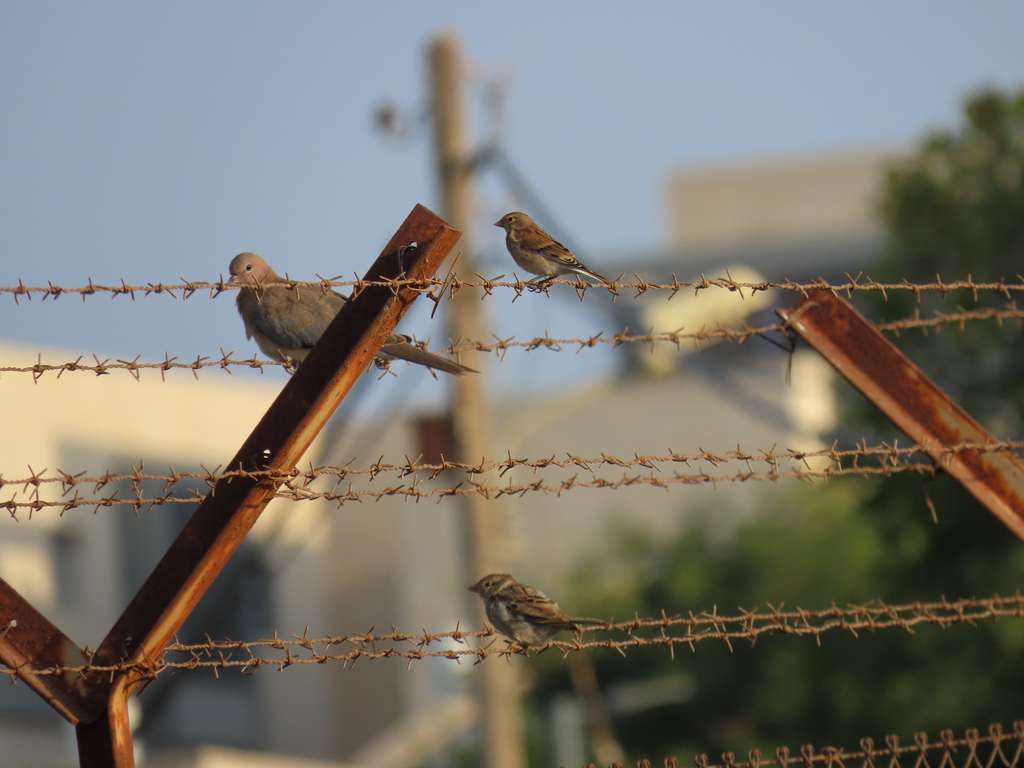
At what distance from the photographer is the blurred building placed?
1741 centimetres

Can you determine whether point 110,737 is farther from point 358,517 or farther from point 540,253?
point 358,517

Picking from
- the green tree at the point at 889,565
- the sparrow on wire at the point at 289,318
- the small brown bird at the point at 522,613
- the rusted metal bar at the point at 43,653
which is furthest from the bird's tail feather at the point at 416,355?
the green tree at the point at 889,565

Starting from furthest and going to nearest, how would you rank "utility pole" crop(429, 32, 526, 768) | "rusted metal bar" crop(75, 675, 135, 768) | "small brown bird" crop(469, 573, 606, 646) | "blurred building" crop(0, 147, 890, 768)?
"blurred building" crop(0, 147, 890, 768) < "utility pole" crop(429, 32, 526, 768) < "small brown bird" crop(469, 573, 606, 646) < "rusted metal bar" crop(75, 675, 135, 768)

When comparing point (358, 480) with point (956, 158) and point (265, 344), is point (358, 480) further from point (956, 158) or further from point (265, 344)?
point (265, 344)

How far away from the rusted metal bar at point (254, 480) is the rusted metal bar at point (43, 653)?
45mm

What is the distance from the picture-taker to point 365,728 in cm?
2725

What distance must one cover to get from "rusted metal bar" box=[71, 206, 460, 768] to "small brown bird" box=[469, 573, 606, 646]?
174cm

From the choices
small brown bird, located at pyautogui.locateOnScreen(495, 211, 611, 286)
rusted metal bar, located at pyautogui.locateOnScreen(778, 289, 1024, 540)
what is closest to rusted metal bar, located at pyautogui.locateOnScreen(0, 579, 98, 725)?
rusted metal bar, located at pyautogui.locateOnScreen(778, 289, 1024, 540)

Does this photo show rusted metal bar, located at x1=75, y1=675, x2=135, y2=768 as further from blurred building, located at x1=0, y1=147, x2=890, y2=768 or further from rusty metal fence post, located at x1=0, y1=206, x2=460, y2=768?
blurred building, located at x1=0, y1=147, x2=890, y2=768

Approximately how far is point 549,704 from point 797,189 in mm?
27851

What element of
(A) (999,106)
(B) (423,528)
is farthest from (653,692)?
(A) (999,106)

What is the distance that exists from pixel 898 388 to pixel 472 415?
7.44 meters

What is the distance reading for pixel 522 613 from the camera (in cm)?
519

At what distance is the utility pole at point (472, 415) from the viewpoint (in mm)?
11578
